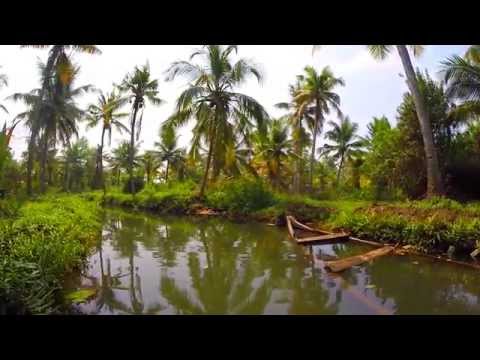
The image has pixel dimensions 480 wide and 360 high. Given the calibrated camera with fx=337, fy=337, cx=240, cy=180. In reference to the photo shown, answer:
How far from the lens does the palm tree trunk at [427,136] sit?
11.2 m

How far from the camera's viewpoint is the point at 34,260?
4.94 m

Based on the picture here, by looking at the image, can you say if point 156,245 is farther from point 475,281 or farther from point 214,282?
point 475,281

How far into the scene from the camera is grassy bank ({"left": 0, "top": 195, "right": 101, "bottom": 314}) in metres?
3.69

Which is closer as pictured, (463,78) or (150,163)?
(463,78)

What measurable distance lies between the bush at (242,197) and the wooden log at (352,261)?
8.04m

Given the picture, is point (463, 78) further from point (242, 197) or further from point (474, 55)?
point (242, 197)

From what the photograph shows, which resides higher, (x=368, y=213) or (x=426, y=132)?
(x=426, y=132)

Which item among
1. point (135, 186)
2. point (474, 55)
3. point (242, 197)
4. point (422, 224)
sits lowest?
point (422, 224)

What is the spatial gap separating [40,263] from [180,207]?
14.2 meters

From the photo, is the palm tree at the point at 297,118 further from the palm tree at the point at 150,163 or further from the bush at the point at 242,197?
the palm tree at the point at 150,163

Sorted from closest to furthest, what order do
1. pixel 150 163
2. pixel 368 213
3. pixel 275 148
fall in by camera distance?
1. pixel 368 213
2. pixel 275 148
3. pixel 150 163

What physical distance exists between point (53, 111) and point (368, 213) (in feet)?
63.4

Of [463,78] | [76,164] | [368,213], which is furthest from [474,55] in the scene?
[76,164]

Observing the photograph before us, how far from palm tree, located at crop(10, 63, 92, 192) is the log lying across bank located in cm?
1560
